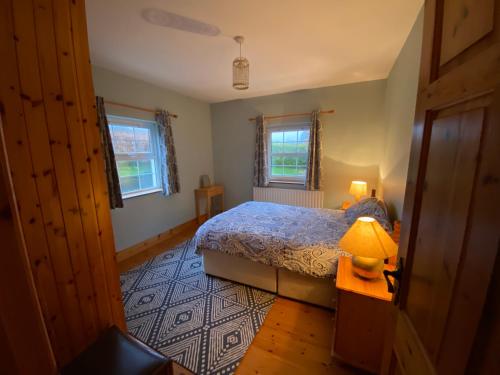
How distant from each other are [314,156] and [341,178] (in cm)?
59

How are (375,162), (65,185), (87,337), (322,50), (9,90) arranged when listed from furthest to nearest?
Answer: (375,162) < (322,50) < (87,337) < (65,185) < (9,90)

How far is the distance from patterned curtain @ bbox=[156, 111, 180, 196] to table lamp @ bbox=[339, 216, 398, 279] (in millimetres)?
2862

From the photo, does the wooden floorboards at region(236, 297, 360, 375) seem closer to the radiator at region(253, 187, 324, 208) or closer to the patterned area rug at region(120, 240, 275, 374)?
the patterned area rug at region(120, 240, 275, 374)

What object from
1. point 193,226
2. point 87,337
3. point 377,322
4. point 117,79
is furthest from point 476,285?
point 193,226

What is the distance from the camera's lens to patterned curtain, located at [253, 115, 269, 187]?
377cm

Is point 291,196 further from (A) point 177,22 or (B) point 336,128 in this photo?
(A) point 177,22

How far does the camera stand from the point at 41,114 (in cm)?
88

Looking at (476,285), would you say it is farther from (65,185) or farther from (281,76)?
(281,76)

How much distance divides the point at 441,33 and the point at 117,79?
3176 millimetres

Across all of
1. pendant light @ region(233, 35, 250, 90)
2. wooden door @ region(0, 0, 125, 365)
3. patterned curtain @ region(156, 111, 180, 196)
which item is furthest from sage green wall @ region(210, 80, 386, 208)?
wooden door @ region(0, 0, 125, 365)

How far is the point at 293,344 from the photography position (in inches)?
60.4

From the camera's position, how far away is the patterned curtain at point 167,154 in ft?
10.5

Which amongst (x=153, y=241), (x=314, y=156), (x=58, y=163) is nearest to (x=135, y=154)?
(x=153, y=241)

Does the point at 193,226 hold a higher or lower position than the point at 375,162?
lower
